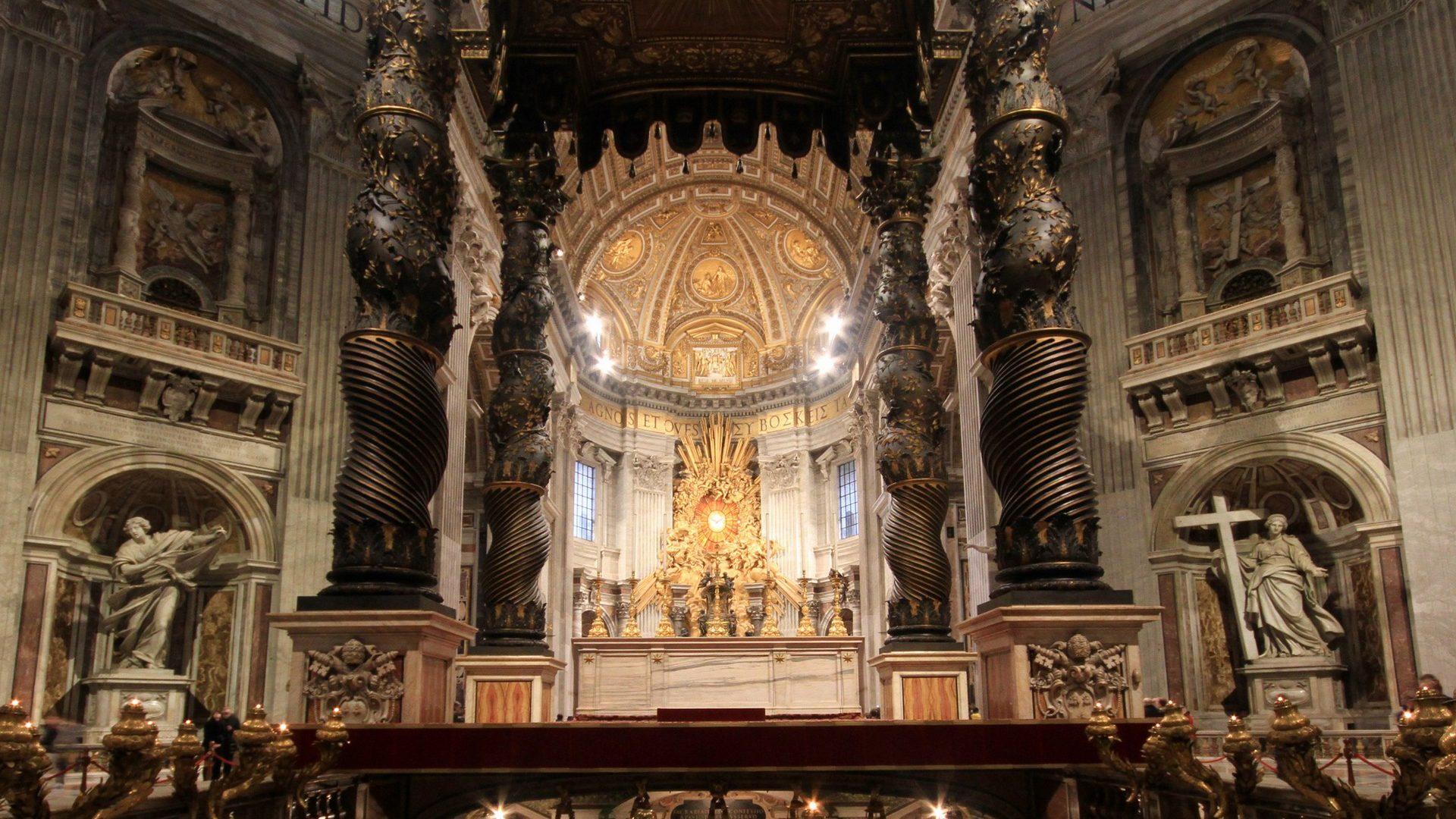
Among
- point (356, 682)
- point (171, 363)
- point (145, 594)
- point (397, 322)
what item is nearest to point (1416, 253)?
point (397, 322)

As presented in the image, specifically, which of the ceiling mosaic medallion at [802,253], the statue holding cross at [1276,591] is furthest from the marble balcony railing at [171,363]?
the ceiling mosaic medallion at [802,253]

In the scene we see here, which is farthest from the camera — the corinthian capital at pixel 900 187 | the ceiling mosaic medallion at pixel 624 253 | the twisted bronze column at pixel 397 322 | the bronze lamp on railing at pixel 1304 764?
the ceiling mosaic medallion at pixel 624 253

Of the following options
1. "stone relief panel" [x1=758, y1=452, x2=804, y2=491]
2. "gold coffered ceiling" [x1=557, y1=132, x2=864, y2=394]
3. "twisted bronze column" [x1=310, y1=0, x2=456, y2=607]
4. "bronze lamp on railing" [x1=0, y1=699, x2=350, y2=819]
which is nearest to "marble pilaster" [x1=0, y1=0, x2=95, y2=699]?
"twisted bronze column" [x1=310, y1=0, x2=456, y2=607]

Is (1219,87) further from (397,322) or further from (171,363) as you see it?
(171,363)

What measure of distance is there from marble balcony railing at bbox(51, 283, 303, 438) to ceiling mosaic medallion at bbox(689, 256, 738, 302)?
16441 millimetres

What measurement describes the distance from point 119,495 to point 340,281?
3.15 metres

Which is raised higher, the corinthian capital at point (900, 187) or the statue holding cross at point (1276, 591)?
the corinthian capital at point (900, 187)

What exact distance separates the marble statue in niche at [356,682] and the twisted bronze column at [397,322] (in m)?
0.18

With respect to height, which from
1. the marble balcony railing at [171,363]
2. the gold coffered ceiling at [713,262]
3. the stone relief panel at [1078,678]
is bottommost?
the stone relief panel at [1078,678]

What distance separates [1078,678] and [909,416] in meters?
3.21

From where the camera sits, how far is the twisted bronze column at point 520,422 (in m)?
6.67

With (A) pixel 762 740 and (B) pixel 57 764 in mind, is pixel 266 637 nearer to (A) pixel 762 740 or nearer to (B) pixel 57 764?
(B) pixel 57 764

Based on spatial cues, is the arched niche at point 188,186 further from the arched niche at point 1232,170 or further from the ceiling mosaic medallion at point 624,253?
the ceiling mosaic medallion at point 624,253

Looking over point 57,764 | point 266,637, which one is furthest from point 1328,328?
point 57,764
